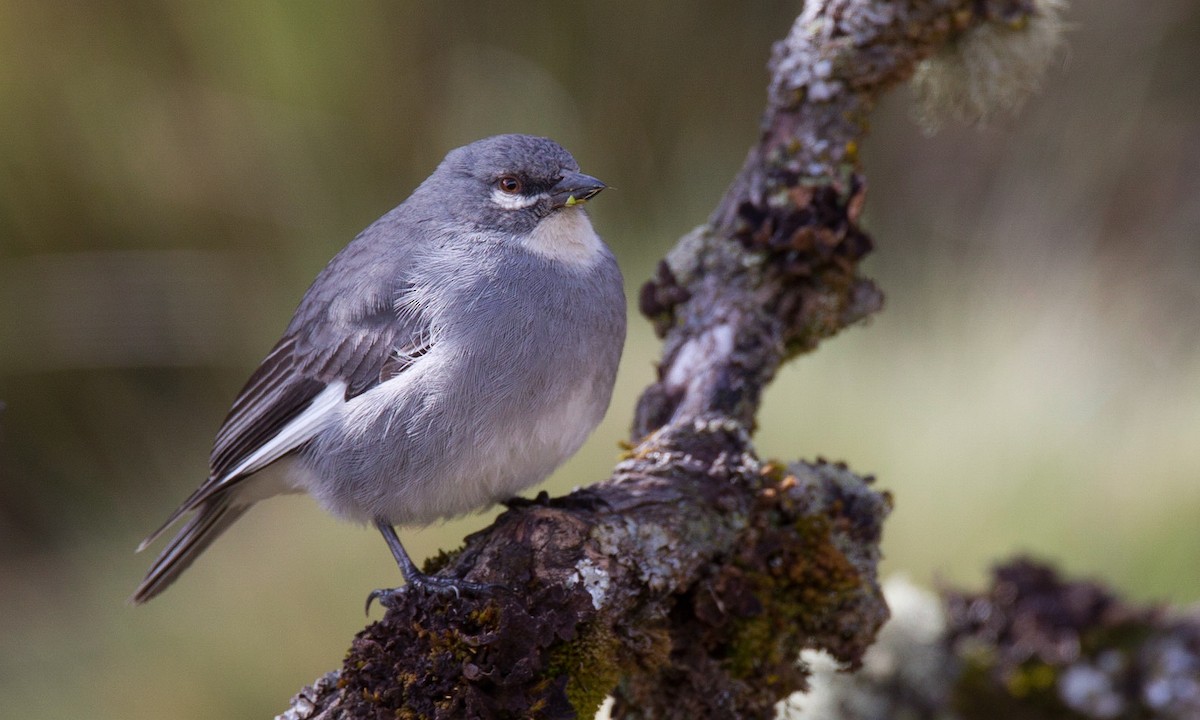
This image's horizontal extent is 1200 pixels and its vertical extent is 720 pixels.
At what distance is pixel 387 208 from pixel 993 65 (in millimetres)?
3355

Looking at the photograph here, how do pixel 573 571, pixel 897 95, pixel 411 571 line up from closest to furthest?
pixel 573 571 < pixel 411 571 < pixel 897 95

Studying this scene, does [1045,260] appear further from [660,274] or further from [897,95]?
[660,274]

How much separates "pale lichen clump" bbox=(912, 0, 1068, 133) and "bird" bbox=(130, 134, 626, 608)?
137 cm

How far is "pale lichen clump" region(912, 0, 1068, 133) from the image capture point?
13.0 ft

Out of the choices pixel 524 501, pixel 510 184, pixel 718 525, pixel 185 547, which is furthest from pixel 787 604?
pixel 185 547

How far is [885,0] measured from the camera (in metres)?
3.78

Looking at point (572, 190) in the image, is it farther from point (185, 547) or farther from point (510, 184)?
point (185, 547)

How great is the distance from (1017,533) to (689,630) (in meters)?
1.84

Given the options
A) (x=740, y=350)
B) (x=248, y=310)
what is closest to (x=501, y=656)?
(x=740, y=350)

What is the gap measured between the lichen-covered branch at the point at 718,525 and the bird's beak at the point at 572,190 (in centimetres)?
43

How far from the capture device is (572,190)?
3574 millimetres

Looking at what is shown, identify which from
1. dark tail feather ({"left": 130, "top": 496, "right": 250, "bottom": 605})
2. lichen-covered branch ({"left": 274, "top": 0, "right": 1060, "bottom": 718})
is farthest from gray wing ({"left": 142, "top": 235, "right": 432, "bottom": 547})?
lichen-covered branch ({"left": 274, "top": 0, "right": 1060, "bottom": 718})

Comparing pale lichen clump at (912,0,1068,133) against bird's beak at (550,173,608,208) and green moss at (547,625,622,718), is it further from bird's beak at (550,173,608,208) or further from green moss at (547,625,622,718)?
green moss at (547,625,622,718)

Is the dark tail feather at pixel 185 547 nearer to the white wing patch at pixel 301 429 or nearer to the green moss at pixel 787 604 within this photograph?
the white wing patch at pixel 301 429
